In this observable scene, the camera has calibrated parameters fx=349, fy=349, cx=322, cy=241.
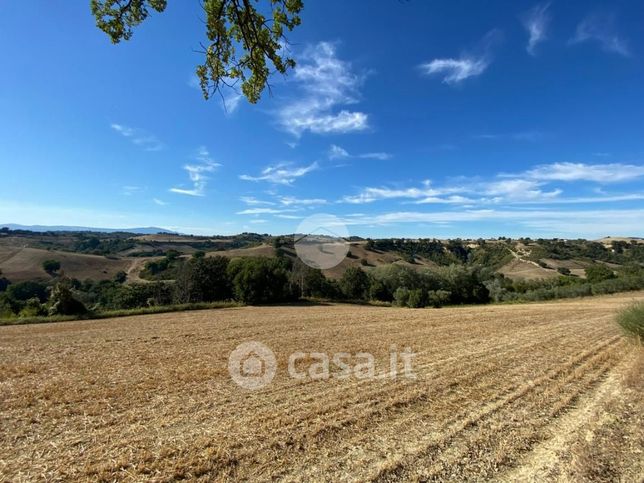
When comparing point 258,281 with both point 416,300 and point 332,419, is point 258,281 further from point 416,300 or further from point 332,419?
point 332,419

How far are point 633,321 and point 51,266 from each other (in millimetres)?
93395

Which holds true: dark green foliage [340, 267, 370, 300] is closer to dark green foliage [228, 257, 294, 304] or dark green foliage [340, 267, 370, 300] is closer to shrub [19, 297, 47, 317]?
dark green foliage [228, 257, 294, 304]

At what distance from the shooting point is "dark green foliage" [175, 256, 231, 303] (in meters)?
38.8

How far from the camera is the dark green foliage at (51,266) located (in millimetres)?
74250

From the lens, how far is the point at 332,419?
21.1 ft

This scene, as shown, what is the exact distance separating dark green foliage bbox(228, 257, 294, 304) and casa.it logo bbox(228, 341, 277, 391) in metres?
24.3

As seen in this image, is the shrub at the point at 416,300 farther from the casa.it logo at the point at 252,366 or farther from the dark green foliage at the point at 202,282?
the casa.it logo at the point at 252,366

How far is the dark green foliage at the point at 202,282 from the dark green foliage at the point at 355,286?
18365 mm

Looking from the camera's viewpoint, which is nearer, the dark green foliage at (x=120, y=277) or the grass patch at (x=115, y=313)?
the grass patch at (x=115, y=313)

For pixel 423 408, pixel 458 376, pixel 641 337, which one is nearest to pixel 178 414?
pixel 423 408

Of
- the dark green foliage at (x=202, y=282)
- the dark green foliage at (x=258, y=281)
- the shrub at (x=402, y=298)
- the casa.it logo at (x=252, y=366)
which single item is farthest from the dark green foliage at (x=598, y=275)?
the casa.it logo at (x=252, y=366)

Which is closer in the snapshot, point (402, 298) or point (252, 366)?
point (252, 366)

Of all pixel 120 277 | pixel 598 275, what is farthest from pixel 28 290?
pixel 598 275

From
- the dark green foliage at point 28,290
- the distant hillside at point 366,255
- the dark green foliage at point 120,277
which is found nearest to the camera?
the dark green foliage at point 28,290
